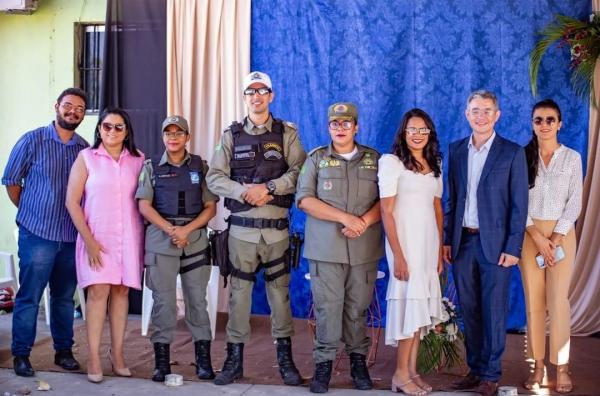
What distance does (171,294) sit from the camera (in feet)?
Result: 16.6

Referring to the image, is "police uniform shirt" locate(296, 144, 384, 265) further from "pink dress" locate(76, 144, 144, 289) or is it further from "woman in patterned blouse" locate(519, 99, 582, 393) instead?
"pink dress" locate(76, 144, 144, 289)

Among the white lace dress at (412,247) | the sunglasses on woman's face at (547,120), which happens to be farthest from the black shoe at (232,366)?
the sunglasses on woman's face at (547,120)

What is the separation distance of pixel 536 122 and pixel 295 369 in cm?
221

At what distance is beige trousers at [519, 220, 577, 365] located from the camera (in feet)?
15.9

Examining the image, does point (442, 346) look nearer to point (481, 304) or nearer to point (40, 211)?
point (481, 304)

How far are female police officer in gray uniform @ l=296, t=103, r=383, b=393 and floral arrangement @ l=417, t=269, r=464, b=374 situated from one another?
56cm

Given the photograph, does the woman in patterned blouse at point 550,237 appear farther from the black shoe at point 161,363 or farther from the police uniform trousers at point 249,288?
the black shoe at point 161,363

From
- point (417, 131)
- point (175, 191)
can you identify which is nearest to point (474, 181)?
point (417, 131)

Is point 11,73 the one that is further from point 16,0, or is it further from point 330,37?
point 330,37

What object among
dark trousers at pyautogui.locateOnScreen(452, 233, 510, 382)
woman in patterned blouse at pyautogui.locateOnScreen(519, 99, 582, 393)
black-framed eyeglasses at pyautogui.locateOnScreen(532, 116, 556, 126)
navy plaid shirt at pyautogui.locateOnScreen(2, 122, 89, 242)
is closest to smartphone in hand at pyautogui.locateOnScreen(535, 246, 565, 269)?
woman in patterned blouse at pyautogui.locateOnScreen(519, 99, 582, 393)

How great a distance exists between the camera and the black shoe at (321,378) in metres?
4.77

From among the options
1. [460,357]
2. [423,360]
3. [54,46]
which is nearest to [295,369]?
[423,360]

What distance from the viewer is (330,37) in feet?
21.4

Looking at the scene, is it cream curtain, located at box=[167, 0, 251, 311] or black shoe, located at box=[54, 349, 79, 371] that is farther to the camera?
cream curtain, located at box=[167, 0, 251, 311]
